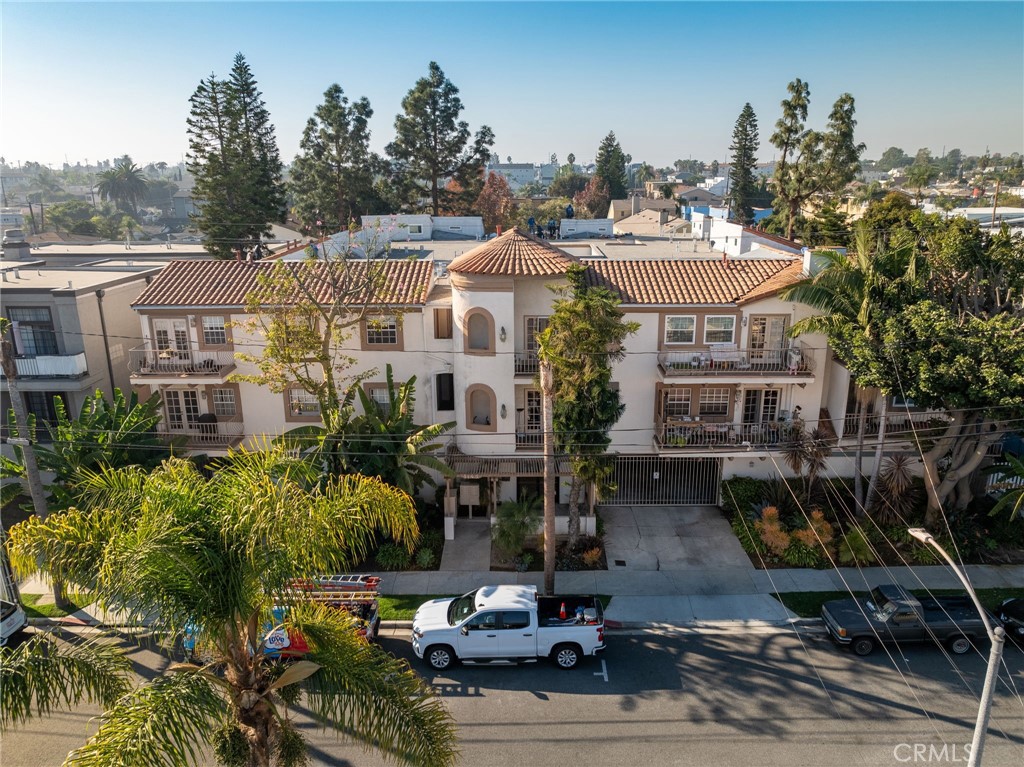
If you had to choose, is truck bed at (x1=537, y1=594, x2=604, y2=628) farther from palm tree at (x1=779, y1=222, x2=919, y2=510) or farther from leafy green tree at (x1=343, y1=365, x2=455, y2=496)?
palm tree at (x1=779, y1=222, x2=919, y2=510)

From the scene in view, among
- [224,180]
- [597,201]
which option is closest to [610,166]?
[597,201]

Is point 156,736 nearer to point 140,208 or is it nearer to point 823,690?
point 823,690

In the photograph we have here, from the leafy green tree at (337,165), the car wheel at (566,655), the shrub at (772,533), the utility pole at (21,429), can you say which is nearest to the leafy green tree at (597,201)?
the leafy green tree at (337,165)

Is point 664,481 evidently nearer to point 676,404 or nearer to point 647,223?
point 676,404

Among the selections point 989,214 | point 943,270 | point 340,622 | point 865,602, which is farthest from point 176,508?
point 989,214

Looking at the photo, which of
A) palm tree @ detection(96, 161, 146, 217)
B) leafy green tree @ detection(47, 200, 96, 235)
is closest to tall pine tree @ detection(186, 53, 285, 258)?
leafy green tree @ detection(47, 200, 96, 235)

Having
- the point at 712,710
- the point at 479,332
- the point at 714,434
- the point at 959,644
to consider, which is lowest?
the point at 712,710
